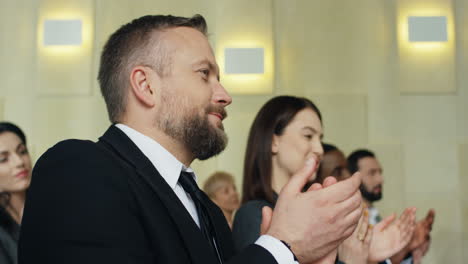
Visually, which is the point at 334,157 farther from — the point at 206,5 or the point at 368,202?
the point at 206,5

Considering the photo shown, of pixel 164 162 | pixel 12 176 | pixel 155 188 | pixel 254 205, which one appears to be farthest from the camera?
pixel 12 176

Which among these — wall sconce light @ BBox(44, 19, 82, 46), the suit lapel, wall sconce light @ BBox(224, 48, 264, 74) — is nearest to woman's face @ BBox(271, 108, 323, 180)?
the suit lapel

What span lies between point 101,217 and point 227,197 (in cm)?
373

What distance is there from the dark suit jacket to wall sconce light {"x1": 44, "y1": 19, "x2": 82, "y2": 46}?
4.55 meters

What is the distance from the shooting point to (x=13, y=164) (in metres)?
2.88

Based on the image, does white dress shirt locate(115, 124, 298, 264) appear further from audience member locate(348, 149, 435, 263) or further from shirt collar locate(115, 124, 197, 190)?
audience member locate(348, 149, 435, 263)

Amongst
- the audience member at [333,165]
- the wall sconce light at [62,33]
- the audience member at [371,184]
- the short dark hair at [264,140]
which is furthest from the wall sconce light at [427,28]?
the short dark hair at [264,140]

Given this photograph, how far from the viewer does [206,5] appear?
5.63 m

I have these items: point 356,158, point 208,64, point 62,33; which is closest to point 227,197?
point 356,158

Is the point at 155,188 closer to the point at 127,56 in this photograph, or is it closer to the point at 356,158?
the point at 127,56

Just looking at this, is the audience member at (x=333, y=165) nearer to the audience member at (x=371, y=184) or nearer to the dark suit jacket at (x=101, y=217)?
the audience member at (x=371, y=184)

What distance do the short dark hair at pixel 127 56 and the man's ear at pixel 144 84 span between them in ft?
0.07

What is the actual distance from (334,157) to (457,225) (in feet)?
8.38

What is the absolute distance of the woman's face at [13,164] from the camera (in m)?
2.84
